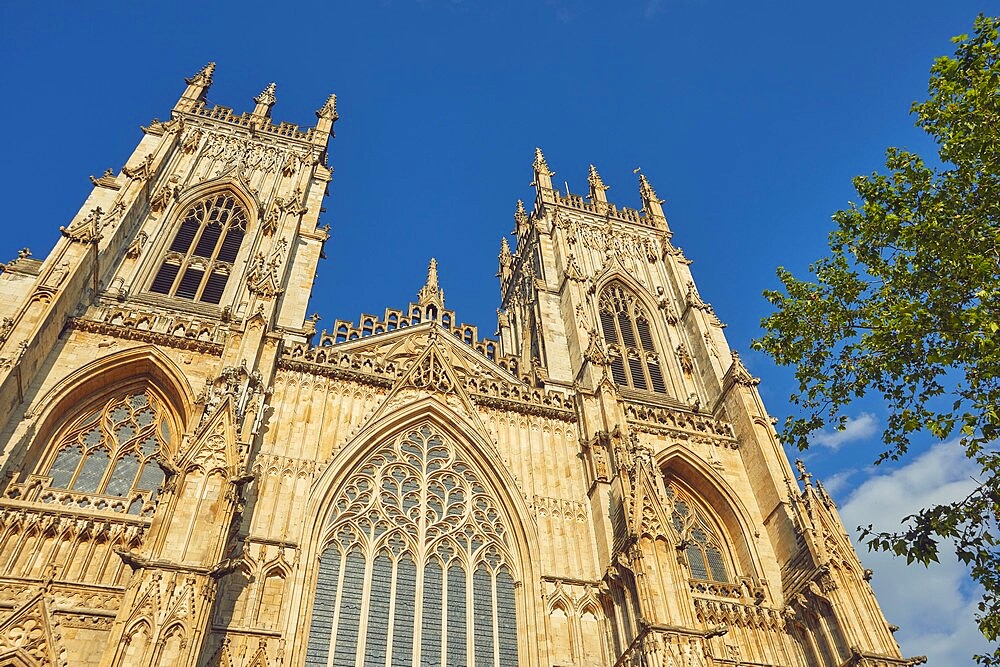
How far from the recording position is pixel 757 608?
51.5ft

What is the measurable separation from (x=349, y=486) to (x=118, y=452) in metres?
4.79

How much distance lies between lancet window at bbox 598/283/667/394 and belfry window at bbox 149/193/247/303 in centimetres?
1229

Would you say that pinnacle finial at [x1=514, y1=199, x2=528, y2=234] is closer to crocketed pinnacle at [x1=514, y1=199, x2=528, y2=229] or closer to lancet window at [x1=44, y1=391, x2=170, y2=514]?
crocketed pinnacle at [x1=514, y1=199, x2=528, y2=229]

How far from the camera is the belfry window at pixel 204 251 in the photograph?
67.3 ft

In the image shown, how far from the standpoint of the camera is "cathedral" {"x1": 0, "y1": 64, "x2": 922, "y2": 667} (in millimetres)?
12078

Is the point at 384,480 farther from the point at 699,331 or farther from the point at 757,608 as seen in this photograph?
the point at 699,331

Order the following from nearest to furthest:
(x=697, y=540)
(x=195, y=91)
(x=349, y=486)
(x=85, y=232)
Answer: (x=349, y=486) < (x=85, y=232) < (x=697, y=540) < (x=195, y=91)

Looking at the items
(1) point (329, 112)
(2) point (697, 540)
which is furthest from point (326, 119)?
(2) point (697, 540)

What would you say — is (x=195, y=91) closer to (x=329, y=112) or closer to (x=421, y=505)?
(x=329, y=112)

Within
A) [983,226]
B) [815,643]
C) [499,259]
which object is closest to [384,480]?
[815,643]

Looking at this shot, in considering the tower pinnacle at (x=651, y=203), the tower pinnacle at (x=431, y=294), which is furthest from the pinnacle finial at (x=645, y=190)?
the tower pinnacle at (x=431, y=294)

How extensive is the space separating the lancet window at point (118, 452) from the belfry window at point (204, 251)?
498 cm

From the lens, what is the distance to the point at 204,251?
72.8 ft

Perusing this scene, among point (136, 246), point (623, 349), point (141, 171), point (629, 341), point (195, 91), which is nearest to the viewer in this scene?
point (136, 246)
